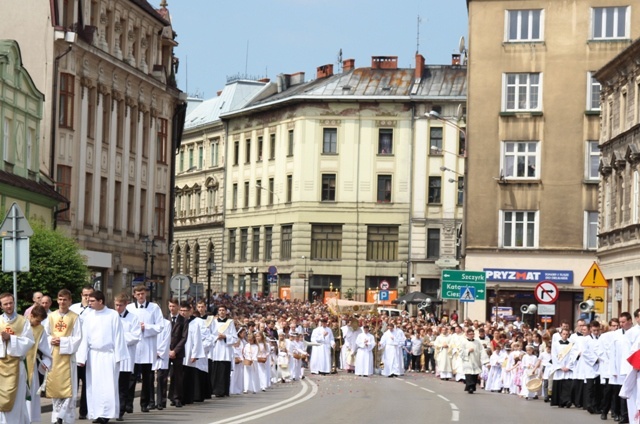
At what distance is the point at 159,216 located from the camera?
71.6 metres

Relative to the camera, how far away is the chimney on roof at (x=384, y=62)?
10138 centimetres

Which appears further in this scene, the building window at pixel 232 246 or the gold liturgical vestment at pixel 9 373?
the building window at pixel 232 246

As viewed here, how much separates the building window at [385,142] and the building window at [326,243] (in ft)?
17.4

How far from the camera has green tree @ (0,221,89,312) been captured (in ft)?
138

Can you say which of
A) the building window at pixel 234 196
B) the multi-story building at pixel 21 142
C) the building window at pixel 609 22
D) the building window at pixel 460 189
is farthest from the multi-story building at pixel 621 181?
the building window at pixel 234 196

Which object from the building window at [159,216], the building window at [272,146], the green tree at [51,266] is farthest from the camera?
the building window at [272,146]

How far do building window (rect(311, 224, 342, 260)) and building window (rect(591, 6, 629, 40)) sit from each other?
35.7 metres

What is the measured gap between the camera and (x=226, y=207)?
108938 mm

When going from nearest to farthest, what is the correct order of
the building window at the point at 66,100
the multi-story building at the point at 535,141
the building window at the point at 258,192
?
the building window at the point at 66,100 < the multi-story building at the point at 535,141 < the building window at the point at 258,192

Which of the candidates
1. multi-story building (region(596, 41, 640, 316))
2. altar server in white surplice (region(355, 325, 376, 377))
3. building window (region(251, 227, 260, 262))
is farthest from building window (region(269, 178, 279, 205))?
altar server in white surplice (region(355, 325, 376, 377))

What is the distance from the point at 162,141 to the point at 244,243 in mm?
34811

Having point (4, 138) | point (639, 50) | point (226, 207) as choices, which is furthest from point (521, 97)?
point (226, 207)

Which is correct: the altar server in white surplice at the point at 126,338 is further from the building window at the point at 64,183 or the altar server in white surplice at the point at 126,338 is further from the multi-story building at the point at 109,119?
the building window at the point at 64,183

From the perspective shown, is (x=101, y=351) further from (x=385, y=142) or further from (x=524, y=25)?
(x=385, y=142)
